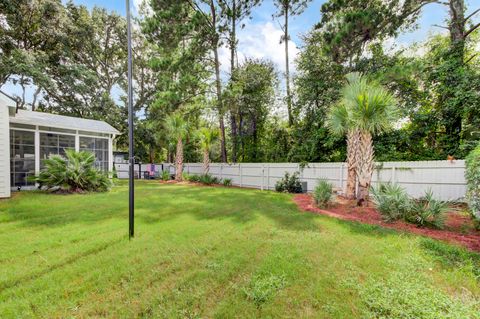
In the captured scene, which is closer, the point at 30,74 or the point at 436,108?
the point at 436,108

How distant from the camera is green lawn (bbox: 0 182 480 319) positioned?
7.38ft

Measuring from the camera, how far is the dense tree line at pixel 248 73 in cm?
877

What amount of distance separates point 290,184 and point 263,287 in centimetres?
822

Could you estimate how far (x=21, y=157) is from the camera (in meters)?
10.0

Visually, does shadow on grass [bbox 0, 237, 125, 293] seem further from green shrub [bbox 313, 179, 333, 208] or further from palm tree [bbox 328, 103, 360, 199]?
palm tree [bbox 328, 103, 360, 199]

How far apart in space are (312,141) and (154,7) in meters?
12.1

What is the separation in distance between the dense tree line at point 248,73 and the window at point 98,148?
12.6 ft

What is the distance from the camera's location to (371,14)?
869 cm

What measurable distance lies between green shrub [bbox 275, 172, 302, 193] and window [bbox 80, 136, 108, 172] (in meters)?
10.3

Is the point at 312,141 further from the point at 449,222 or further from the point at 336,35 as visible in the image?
the point at 449,222

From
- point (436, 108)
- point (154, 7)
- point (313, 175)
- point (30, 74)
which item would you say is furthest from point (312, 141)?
point (30, 74)

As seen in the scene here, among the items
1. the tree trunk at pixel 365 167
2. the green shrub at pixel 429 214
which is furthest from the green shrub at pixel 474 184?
the tree trunk at pixel 365 167

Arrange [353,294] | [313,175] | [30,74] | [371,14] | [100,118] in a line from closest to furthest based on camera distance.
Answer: [353,294], [371,14], [313,175], [30,74], [100,118]

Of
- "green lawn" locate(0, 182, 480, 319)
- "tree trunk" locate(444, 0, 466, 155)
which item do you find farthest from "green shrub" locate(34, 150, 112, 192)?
"tree trunk" locate(444, 0, 466, 155)
